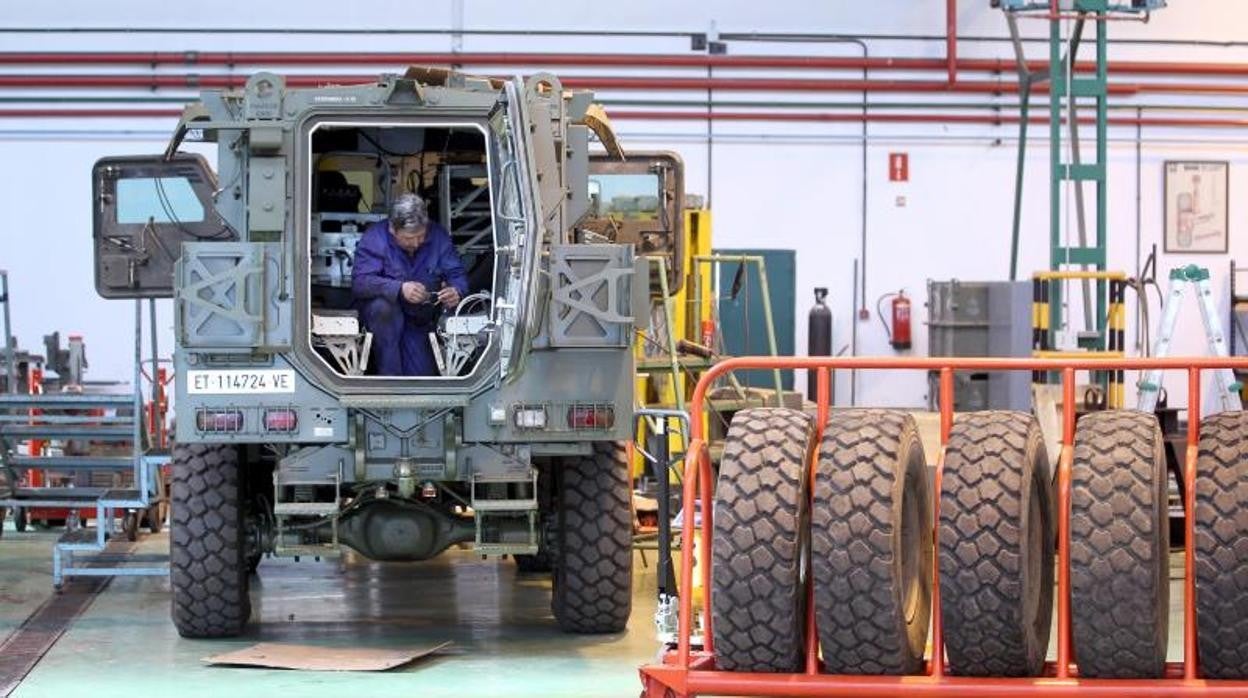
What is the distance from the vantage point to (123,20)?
19.9 m

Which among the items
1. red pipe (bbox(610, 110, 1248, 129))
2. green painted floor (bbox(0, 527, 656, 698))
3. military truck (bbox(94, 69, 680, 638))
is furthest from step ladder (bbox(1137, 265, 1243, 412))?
red pipe (bbox(610, 110, 1248, 129))

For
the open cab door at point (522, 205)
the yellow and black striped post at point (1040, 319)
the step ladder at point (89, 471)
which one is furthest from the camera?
the yellow and black striped post at point (1040, 319)

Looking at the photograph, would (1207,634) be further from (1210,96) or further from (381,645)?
(1210,96)

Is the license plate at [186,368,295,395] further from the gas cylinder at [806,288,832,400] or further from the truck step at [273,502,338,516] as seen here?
the gas cylinder at [806,288,832,400]

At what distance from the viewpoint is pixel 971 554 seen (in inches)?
227

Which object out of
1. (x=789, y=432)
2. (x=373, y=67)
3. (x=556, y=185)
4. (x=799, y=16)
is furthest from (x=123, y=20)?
(x=789, y=432)

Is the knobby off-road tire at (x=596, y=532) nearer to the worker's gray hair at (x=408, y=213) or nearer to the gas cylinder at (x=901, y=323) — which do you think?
the worker's gray hair at (x=408, y=213)

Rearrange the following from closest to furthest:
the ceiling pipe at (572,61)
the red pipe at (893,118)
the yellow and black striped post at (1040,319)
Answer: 1. the yellow and black striped post at (1040,319)
2. the ceiling pipe at (572,61)
3. the red pipe at (893,118)

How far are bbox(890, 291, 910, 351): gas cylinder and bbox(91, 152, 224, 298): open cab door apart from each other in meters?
11.2

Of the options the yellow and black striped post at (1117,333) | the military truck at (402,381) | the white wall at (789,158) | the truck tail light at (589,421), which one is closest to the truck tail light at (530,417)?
the military truck at (402,381)

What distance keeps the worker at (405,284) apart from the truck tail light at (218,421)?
2.95 ft

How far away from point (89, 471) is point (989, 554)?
7.65 metres

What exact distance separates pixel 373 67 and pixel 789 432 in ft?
47.4

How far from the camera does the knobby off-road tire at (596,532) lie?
9.05m
